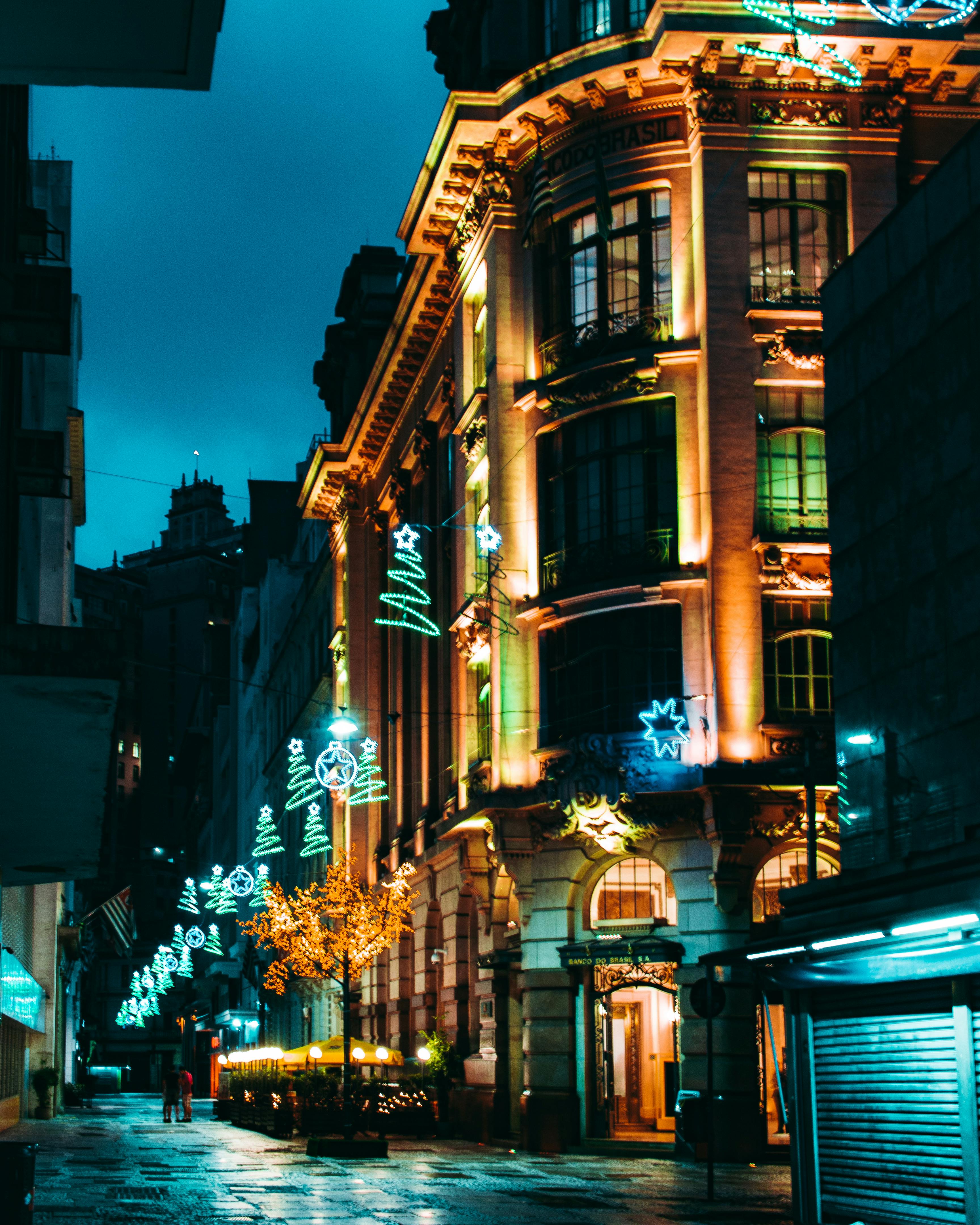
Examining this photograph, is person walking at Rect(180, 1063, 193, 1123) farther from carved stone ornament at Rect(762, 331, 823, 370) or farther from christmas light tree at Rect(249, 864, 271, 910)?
carved stone ornament at Rect(762, 331, 823, 370)

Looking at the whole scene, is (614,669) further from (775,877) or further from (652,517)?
(775,877)

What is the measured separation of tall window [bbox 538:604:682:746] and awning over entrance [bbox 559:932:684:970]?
4.27 metres

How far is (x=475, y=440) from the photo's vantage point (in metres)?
39.0

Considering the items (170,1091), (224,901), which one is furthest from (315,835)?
(170,1091)

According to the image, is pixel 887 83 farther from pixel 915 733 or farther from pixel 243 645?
pixel 243 645

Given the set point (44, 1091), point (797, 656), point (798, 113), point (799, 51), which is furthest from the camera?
point (44, 1091)

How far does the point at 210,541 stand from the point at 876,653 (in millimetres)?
167769

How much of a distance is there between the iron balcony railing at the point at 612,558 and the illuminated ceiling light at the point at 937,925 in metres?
18.0

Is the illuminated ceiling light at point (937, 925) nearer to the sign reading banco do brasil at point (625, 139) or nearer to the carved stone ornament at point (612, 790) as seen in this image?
the carved stone ornament at point (612, 790)

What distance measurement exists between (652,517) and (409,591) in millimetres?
18400

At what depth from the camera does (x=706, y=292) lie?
108 ft

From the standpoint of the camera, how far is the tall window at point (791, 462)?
32.4 meters

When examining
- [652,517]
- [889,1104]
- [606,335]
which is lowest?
[889,1104]

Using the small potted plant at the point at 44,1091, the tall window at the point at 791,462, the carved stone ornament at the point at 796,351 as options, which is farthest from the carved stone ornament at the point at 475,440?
the small potted plant at the point at 44,1091
